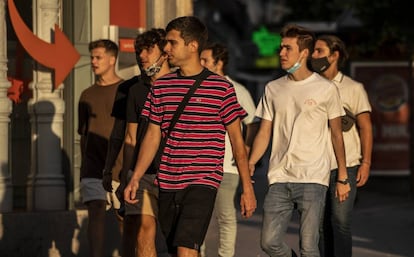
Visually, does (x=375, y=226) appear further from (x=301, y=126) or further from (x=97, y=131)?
(x=301, y=126)

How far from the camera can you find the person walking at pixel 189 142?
782 cm

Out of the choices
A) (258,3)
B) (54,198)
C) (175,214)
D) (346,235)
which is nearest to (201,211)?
(175,214)

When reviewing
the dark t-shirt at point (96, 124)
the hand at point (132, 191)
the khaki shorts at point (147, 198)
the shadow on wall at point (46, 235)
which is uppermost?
the dark t-shirt at point (96, 124)

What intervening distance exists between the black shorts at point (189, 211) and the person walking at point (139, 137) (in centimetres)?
58

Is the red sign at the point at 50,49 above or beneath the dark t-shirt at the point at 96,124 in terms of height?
above

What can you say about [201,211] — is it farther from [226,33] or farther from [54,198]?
[226,33]

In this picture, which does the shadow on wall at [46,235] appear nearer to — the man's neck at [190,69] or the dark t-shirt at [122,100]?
the dark t-shirt at [122,100]

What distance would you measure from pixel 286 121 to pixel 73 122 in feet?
12.5

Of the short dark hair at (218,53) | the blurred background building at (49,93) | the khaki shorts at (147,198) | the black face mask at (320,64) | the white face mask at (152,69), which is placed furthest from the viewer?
the blurred background building at (49,93)

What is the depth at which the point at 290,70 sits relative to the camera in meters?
8.79

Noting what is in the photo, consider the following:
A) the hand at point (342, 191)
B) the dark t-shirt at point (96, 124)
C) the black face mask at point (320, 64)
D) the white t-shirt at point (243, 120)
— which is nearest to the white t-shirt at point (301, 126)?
the hand at point (342, 191)

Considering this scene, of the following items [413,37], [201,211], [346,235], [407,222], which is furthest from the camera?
[413,37]

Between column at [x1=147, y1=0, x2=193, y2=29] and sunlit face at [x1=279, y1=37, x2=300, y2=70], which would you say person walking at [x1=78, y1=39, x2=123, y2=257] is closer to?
sunlit face at [x1=279, y1=37, x2=300, y2=70]

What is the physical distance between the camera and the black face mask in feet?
30.4
